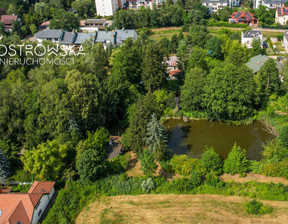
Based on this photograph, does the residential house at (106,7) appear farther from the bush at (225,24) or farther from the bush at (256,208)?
the bush at (256,208)

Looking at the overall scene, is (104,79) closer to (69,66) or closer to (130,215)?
(69,66)

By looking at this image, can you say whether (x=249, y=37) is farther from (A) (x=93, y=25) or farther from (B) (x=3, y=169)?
(B) (x=3, y=169)

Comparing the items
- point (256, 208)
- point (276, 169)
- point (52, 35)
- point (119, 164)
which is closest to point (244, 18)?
point (52, 35)

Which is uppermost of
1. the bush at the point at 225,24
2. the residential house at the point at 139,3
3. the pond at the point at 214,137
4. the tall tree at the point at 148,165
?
the residential house at the point at 139,3

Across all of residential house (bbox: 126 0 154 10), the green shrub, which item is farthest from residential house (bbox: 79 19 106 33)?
the green shrub

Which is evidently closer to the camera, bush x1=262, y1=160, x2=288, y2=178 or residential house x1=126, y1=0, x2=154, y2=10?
bush x1=262, y1=160, x2=288, y2=178

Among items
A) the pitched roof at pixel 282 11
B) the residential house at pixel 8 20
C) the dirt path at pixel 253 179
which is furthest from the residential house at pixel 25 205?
the pitched roof at pixel 282 11

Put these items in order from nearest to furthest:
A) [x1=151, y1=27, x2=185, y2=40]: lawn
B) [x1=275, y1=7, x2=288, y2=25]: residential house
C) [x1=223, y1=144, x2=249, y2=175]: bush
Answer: [x1=223, y1=144, x2=249, y2=175]: bush
[x1=275, y1=7, x2=288, y2=25]: residential house
[x1=151, y1=27, x2=185, y2=40]: lawn

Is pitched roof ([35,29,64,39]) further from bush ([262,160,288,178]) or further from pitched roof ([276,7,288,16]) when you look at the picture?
pitched roof ([276,7,288,16])
